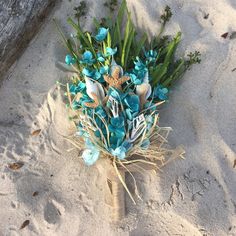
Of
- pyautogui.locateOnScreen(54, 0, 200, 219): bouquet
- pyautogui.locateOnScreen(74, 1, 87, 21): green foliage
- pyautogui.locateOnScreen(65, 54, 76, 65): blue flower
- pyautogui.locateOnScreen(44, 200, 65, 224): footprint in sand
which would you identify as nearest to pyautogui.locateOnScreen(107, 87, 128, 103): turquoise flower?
pyautogui.locateOnScreen(54, 0, 200, 219): bouquet

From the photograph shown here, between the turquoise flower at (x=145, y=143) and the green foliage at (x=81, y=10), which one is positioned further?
the green foliage at (x=81, y=10)

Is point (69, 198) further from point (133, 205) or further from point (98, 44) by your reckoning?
point (98, 44)

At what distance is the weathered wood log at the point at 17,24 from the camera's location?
5.52 ft

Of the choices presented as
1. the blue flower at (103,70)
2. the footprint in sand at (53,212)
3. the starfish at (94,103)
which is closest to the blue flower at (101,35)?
the blue flower at (103,70)

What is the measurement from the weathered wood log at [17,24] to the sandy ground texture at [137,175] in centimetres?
5

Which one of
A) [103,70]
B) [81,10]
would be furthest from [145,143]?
[81,10]

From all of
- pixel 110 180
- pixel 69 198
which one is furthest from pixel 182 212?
pixel 69 198

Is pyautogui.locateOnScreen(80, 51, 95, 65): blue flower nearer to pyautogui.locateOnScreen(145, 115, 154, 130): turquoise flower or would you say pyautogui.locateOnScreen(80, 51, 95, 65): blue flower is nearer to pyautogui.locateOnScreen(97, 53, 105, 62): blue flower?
pyautogui.locateOnScreen(97, 53, 105, 62): blue flower

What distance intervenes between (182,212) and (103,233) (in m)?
0.36

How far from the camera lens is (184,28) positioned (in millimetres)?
1806

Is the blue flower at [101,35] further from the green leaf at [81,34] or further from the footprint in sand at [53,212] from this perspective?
the footprint in sand at [53,212]

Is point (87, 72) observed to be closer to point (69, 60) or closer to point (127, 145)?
point (69, 60)

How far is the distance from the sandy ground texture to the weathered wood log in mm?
46

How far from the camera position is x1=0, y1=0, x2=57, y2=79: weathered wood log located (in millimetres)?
1682
